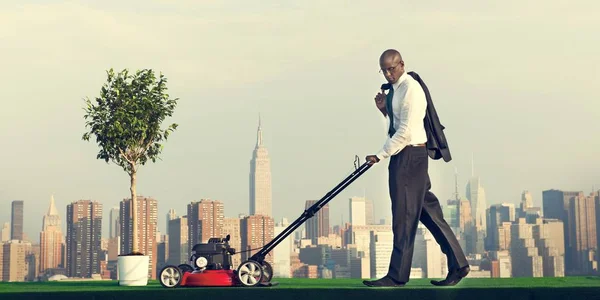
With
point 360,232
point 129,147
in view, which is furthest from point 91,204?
point 129,147

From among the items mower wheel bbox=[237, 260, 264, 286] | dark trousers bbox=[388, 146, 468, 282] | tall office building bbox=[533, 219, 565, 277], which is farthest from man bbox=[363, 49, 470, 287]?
tall office building bbox=[533, 219, 565, 277]

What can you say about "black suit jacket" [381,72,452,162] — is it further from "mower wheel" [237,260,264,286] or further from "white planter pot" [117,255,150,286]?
"white planter pot" [117,255,150,286]

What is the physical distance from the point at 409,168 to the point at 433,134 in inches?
21.6

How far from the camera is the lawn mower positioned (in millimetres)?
11164

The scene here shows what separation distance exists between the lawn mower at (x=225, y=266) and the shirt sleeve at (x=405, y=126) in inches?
12.1

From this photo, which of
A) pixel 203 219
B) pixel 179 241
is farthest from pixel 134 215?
pixel 179 241

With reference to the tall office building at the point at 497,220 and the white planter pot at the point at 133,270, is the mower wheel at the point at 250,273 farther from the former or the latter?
the tall office building at the point at 497,220

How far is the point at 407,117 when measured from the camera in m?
10.8

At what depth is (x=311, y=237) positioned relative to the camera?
426 ft

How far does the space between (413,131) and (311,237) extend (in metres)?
120

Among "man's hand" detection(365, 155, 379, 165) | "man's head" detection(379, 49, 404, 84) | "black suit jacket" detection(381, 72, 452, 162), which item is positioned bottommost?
"man's hand" detection(365, 155, 379, 165)

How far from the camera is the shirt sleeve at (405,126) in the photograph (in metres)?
10.8

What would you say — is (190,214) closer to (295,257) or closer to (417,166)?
(295,257)

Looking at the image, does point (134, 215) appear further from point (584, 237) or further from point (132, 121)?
point (584, 237)
